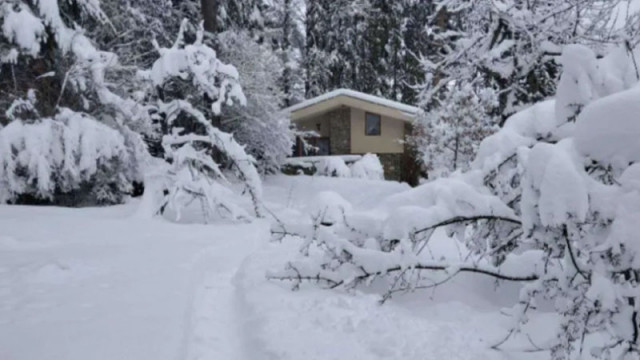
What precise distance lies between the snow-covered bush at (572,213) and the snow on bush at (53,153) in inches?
284

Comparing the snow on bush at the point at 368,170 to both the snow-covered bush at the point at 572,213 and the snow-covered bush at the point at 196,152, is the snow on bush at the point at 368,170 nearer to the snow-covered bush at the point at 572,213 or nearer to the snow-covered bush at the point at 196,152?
the snow-covered bush at the point at 196,152

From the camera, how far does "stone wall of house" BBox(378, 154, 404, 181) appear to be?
22.1m

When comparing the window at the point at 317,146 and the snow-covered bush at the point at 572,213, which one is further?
the window at the point at 317,146

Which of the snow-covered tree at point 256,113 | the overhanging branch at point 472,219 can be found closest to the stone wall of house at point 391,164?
the snow-covered tree at point 256,113

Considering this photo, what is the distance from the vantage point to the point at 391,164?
22375 mm

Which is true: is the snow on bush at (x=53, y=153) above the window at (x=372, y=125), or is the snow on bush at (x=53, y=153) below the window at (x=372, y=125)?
below

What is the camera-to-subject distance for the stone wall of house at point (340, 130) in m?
25.1

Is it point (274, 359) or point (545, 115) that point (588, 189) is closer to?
point (545, 115)

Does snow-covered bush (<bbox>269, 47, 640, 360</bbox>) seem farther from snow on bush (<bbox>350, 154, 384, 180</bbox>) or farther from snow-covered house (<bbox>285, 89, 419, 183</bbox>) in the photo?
snow-covered house (<bbox>285, 89, 419, 183</bbox>)

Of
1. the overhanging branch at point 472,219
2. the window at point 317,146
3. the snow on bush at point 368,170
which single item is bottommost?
the overhanging branch at point 472,219

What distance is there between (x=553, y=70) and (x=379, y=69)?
23.0m

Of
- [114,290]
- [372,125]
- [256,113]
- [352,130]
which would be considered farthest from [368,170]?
[114,290]

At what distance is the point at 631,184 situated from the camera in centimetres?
231

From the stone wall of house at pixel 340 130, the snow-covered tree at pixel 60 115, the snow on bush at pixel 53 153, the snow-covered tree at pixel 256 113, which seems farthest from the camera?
the stone wall of house at pixel 340 130
